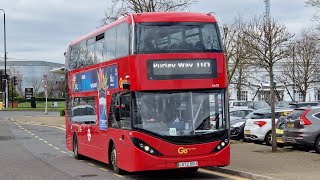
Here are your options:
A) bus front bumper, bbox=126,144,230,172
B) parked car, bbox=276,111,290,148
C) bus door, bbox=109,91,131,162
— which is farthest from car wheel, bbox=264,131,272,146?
bus front bumper, bbox=126,144,230,172

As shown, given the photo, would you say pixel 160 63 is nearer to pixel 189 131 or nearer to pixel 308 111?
pixel 189 131

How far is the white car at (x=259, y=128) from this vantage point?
19984 mm

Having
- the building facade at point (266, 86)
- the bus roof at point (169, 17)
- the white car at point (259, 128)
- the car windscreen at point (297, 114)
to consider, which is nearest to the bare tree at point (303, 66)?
the building facade at point (266, 86)

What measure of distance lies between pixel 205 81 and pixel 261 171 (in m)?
2.51

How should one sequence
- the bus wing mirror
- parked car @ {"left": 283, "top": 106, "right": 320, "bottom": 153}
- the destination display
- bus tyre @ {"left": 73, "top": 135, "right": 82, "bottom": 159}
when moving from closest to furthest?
1. the destination display
2. the bus wing mirror
3. parked car @ {"left": 283, "top": 106, "right": 320, "bottom": 153}
4. bus tyre @ {"left": 73, "top": 135, "right": 82, "bottom": 159}

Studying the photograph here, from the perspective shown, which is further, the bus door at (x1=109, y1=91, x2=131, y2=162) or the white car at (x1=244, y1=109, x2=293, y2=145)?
the white car at (x1=244, y1=109, x2=293, y2=145)

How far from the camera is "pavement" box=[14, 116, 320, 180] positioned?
11880mm

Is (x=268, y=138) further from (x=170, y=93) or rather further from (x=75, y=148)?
(x=170, y=93)

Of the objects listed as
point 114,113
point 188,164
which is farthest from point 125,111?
point 188,164

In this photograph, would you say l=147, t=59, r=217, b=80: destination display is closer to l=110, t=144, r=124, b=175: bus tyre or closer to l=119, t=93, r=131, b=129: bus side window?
l=119, t=93, r=131, b=129: bus side window

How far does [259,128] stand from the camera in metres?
20.0

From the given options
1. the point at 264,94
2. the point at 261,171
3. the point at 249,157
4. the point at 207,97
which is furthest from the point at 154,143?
the point at 264,94

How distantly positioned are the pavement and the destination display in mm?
2478

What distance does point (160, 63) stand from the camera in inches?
472
